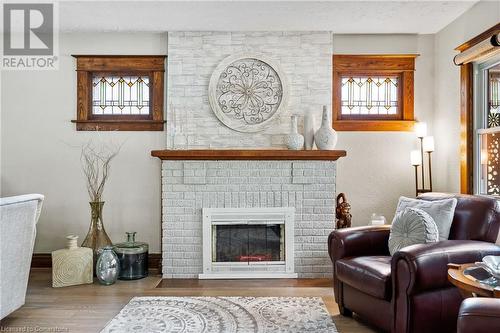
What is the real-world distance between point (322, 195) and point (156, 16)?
2.37m

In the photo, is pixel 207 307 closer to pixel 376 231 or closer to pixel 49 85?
pixel 376 231

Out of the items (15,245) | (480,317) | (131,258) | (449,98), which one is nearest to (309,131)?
(449,98)

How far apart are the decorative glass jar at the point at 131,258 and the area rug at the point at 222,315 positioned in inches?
27.3

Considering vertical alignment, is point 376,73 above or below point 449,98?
above

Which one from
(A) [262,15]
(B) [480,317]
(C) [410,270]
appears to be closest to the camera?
(B) [480,317]

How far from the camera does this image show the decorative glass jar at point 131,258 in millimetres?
4246

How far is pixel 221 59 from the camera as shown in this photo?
455cm

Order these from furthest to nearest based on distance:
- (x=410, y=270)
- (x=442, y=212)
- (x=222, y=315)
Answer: (x=222, y=315), (x=442, y=212), (x=410, y=270)

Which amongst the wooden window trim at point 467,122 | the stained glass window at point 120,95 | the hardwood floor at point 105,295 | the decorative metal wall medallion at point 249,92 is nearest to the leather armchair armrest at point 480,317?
the hardwood floor at point 105,295

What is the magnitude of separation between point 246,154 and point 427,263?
7.15 ft

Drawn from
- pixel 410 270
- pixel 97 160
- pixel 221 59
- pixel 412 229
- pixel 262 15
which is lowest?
pixel 410 270

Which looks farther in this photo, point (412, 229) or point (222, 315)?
point (222, 315)

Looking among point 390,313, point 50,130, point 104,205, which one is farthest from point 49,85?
point 390,313
